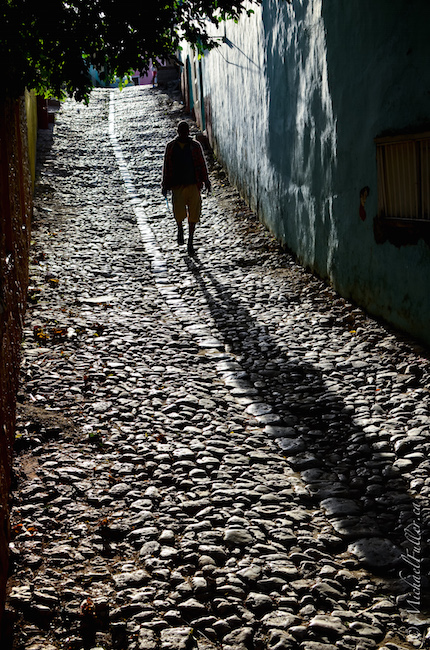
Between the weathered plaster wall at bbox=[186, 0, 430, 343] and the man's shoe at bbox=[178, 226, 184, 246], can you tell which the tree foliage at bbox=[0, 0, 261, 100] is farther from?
the man's shoe at bbox=[178, 226, 184, 246]

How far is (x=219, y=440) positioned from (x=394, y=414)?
1.32 meters

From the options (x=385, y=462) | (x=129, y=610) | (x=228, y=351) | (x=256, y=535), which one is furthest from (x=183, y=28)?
(x=129, y=610)

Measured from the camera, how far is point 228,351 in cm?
641

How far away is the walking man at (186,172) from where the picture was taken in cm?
972

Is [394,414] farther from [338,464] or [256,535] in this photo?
[256,535]

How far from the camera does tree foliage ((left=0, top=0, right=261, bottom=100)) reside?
5062 millimetres

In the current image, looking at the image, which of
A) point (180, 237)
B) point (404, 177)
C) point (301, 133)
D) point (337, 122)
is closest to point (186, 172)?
point (180, 237)

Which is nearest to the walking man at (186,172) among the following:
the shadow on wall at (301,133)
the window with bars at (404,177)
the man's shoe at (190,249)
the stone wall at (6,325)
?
the man's shoe at (190,249)

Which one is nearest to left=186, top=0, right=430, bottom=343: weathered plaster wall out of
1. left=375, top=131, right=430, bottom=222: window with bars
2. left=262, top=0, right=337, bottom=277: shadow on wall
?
left=262, top=0, right=337, bottom=277: shadow on wall

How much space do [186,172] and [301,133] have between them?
1972 millimetres

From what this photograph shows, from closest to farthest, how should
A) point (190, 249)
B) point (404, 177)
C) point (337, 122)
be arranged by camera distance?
1. point (404, 177)
2. point (337, 122)
3. point (190, 249)

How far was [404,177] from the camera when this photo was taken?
5.95m

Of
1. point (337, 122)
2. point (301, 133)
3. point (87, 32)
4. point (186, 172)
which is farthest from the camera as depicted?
point (186, 172)

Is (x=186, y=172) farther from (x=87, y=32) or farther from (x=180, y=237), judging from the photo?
(x=87, y=32)
